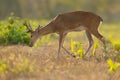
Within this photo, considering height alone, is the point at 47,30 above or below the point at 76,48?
above

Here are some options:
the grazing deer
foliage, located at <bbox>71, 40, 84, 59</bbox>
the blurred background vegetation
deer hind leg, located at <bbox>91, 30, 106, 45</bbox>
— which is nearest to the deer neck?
the grazing deer

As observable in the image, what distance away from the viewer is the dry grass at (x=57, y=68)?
29.9 ft

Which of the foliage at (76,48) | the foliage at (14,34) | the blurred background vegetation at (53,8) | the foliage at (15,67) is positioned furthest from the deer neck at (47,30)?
the blurred background vegetation at (53,8)

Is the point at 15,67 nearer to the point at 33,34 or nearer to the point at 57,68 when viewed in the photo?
the point at 57,68

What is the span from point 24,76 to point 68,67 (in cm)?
141

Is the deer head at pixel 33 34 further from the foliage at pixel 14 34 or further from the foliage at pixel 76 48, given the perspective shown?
the foliage at pixel 76 48

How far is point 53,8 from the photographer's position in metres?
46.6

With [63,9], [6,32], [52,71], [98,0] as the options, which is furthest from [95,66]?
[98,0]

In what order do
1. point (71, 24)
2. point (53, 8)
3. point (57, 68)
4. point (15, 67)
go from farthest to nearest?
point (53, 8), point (71, 24), point (57, 68), point (15, 67)

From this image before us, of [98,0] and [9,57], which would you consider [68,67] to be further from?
[98,0]

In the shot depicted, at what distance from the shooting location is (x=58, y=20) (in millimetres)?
13367

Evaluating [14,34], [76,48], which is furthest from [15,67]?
[14,34]

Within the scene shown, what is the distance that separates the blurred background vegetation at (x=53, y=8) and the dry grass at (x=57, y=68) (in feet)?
99.8

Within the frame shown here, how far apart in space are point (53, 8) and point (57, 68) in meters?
36.8
